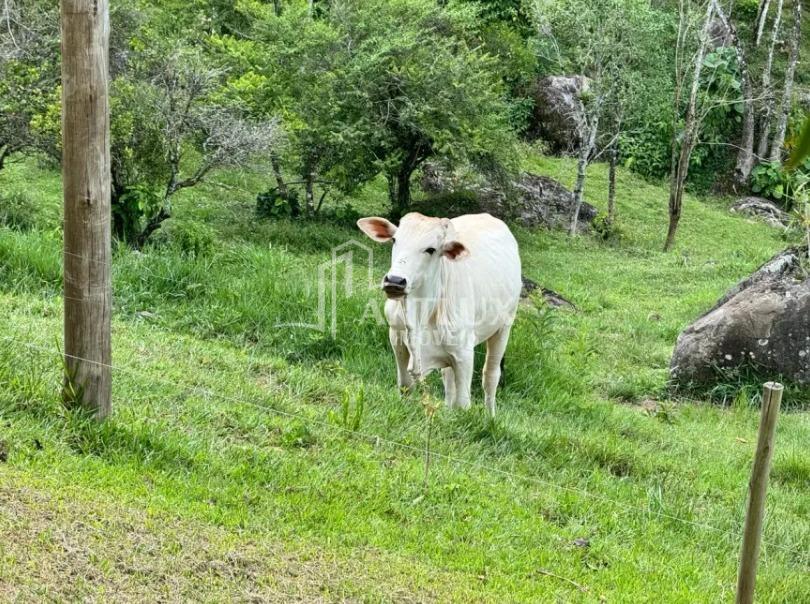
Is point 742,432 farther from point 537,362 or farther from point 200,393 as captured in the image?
point 200,393

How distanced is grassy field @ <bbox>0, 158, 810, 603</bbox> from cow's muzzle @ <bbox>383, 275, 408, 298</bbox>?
0.64 meters

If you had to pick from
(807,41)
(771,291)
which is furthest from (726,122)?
(771,291)

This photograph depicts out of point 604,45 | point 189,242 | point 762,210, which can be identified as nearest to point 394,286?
point 189,242

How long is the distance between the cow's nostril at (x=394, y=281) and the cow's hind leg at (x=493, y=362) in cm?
181

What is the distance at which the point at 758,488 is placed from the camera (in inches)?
136

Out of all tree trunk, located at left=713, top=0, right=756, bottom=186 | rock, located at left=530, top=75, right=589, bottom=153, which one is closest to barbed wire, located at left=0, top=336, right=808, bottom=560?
rock, located at left=530, top=75, right=589, bottom=153

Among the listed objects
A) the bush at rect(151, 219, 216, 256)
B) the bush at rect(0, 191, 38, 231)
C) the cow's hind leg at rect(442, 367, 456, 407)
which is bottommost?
the cow's hind leg at rect(442, 367, 456, 407)

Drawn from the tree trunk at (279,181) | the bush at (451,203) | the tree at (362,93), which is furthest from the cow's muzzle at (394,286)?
the bush at (451,203)

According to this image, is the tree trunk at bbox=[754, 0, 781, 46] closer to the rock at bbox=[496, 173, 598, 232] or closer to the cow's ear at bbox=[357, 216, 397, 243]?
the rock at bbox=[496, 173, 598, 232]

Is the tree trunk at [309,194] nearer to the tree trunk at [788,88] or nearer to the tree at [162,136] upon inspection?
the tree at [162,136]

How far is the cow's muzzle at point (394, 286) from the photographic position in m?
5.78

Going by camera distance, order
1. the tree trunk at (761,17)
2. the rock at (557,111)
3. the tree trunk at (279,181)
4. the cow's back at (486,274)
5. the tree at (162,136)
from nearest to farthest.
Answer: the cow's back at (486,274)
the tree at (162,136)
the tree trunk at (279,181)
the rock at (557,111)
the tree trunk at (761,17)

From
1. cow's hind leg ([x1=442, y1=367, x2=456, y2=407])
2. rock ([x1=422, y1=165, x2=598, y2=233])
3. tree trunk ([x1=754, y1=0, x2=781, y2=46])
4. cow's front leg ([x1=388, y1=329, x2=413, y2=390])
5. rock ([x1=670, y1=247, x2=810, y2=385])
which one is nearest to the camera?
cow's front leg ([x1=388, y1=329, x2=413, y2=390])

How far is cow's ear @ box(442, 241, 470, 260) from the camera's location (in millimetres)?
6211
